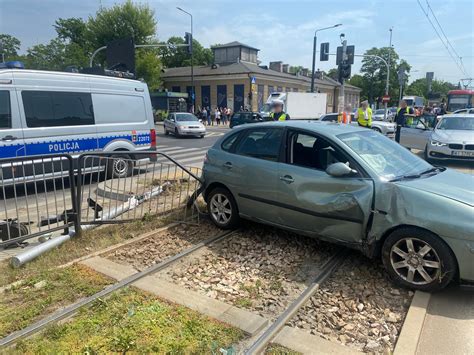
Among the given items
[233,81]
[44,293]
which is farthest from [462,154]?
[233,81]

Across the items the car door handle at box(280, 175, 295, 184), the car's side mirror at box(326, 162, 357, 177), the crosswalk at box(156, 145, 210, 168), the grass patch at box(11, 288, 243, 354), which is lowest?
the crosswalk at box(156, 145, 210, 168)

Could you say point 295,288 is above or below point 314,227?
below

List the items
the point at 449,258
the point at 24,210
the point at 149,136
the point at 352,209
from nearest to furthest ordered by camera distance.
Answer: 1. the point at 449,258
2. the point at 352,209
3. the point at 24,210
4. the point at 149,136

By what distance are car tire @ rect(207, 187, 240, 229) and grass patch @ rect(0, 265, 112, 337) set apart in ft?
6.40

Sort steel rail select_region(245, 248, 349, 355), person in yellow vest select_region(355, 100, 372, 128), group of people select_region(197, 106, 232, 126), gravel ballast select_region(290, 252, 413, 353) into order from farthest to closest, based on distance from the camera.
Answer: group of people select_region(197, 106, 232, 126) → person in yellow vest select_region(355, 100, 372, 128) → gravel ballast select_region(290, 252, 413, 353) → steel rail select_region(245, 248, 349, 355)

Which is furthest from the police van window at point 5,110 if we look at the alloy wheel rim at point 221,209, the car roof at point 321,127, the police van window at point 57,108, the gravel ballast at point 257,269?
the car roof at point 321,127

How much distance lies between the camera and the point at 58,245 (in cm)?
452

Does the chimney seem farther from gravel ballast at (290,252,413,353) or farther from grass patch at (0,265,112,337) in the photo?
grass patch at (0,265,112,337)

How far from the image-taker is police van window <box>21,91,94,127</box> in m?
7.18

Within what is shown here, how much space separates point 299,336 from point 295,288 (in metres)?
0.83

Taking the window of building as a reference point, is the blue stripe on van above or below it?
below

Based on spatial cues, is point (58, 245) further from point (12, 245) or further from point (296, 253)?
point (296, 253)

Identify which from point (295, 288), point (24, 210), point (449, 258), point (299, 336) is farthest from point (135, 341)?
point (24, 210)

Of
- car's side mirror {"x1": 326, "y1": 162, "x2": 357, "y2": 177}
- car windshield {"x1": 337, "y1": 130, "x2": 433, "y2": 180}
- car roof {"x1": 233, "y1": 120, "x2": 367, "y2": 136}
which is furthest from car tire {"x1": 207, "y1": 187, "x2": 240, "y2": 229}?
car windshield {"x1": 337, "y1": 130, "x2": 433, "y2": 180}
